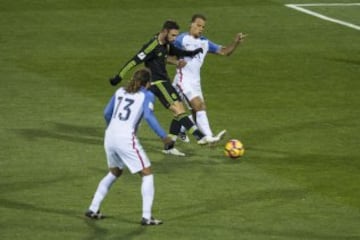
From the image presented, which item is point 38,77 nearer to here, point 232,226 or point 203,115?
point 203,115

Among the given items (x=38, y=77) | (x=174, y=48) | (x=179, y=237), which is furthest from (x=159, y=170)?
(x=38, y=77)

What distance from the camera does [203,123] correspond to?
69.5 ft

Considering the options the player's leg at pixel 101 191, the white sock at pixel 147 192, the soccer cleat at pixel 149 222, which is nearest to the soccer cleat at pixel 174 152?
the player's leg at pixel 101 191

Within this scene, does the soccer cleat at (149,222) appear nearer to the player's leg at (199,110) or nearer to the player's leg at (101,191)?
the player's leg at (101,191)

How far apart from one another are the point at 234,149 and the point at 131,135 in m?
3.95

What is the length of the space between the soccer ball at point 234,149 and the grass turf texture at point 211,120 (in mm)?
205

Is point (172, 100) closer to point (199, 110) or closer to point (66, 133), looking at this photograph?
point (199, 110)

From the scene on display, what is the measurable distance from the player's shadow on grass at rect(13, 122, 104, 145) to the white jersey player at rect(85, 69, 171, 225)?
488 cm

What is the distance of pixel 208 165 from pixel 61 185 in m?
2.75

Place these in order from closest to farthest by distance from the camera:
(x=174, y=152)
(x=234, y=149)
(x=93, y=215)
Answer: (x=93, y=215), (x=234, y=149), (x=174, y=152)

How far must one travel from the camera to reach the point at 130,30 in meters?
32.6

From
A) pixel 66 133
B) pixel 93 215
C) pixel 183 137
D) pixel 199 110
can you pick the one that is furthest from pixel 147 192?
pixel 66 133

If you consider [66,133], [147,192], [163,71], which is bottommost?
[66,133]

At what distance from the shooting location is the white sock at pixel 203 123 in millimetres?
21094
